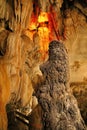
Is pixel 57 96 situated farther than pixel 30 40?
No

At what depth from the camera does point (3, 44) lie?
5.84 metres

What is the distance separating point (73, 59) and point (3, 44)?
288 cm

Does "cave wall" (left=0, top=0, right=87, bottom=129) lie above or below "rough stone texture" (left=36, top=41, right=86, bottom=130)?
below

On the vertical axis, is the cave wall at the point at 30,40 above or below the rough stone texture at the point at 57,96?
below

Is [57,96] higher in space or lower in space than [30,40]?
higher

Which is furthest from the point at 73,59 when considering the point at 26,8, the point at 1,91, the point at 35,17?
the point at 1,91

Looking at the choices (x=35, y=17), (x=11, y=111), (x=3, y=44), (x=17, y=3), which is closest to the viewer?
(x=11, y=111)

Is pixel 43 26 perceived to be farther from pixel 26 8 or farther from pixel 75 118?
pixel 75 118

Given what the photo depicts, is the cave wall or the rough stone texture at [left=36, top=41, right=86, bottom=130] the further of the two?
the cave wall

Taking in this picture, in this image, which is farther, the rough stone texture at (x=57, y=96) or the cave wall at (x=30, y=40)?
the cave wall at (x=30, y=40)

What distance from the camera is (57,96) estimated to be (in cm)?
319

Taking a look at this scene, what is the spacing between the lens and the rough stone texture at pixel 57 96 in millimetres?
3092

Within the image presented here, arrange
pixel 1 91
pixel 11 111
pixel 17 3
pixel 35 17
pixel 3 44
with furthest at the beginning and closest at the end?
pixel 35 17, pixel 17 3, pixel 3 44, pixel 11 111, pixel 1 91

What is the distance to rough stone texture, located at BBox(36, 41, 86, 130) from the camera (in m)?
3.09
